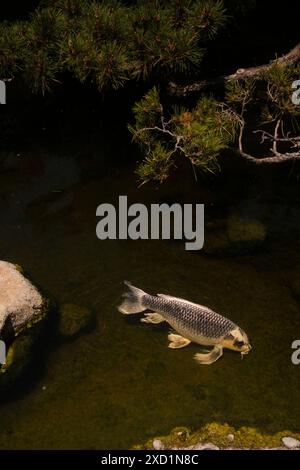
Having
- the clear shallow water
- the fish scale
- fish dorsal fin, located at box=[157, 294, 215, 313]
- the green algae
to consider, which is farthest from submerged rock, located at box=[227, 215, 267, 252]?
the green algae

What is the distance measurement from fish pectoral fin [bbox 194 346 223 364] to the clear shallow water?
0.07 m

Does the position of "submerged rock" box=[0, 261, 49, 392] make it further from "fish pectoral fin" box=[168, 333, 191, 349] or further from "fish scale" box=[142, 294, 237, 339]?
"fish pectoral fin" box=[168, 333, 191, 349]

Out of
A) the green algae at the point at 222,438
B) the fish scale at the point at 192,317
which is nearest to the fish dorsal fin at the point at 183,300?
the fish scale at the point at 192,317

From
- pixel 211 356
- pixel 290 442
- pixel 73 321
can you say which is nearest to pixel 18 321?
pixel 73 321

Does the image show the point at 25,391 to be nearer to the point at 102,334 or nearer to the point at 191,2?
the point at 102,334

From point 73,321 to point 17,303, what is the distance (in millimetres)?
579

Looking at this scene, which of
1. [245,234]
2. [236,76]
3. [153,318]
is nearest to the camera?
[153,318]

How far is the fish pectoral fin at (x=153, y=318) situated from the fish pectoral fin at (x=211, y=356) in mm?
525

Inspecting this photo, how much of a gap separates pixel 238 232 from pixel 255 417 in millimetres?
2269

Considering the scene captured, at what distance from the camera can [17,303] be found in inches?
190

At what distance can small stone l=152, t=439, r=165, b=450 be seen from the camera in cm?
418

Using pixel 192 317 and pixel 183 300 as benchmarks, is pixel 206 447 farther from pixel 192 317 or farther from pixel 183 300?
pixel 183 300

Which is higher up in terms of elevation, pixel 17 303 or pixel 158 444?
pixel 17 303

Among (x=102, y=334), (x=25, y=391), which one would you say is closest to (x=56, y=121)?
(x=102, y=334)
